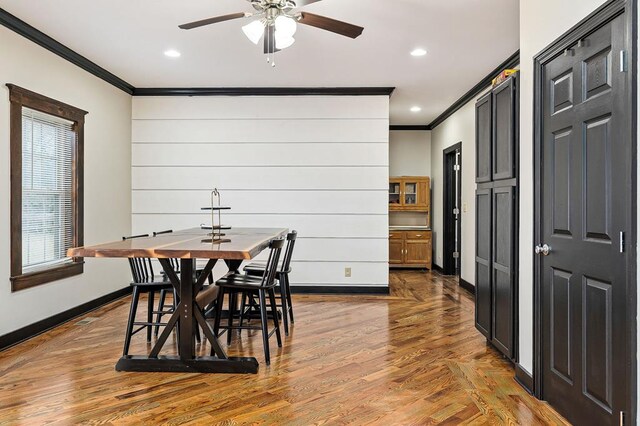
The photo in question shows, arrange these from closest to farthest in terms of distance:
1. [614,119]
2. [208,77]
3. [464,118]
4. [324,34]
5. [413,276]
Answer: [614,119] < [324,34] < [208,77] < [464,118] < [413,276]

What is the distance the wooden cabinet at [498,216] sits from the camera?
9.79 feet

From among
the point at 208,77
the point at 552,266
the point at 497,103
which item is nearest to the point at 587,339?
the point at 552,266

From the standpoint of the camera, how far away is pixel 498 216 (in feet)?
10.6

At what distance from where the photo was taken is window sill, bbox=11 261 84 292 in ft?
11.9

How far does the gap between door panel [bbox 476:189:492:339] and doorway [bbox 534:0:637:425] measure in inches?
32.9

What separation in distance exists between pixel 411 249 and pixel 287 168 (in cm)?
315

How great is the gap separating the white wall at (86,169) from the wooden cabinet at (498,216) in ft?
12.5

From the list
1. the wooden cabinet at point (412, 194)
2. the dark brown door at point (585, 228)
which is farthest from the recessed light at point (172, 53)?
the wooden cabinet at point (412, 194)

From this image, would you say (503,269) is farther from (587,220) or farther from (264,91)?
(264,91)

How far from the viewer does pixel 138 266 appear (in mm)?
3412

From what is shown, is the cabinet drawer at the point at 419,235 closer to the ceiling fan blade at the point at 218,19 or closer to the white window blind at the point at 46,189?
the white window blind at the point at 46,189

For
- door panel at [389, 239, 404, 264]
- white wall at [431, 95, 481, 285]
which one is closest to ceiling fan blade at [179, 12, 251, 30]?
white wall at [431, 95, 481, 285]

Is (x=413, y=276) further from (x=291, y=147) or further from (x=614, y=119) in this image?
(x=614, y=119)

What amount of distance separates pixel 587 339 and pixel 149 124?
5.33 meters
